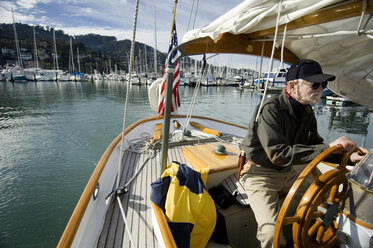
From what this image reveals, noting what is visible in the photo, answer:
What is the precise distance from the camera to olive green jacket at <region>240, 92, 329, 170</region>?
54.6 inches

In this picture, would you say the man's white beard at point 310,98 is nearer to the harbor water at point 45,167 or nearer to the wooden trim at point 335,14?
the wooden trim at point 335,14

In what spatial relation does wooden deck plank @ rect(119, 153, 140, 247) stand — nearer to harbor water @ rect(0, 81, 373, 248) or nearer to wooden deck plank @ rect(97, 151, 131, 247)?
wooden deck plank @ rect(97, 151, 131, 247)

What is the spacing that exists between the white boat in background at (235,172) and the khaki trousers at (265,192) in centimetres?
22

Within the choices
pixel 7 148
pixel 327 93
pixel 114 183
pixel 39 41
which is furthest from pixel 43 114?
pixel 39 41

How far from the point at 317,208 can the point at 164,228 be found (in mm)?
1093

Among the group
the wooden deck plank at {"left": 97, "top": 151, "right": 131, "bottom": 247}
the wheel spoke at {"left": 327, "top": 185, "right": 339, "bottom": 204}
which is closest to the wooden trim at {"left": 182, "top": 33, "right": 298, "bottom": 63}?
the wheel spoke at {"left": 327, "top": 185, "right": 339, "bottom": 204}

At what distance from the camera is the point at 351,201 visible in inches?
46.3

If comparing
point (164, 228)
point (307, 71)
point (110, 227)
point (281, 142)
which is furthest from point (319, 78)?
point (110, 227)

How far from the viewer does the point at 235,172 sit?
2461mm

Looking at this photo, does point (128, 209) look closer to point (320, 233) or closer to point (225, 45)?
point (320, 233)

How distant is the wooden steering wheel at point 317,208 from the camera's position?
1198 mm

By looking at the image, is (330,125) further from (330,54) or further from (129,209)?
(129,209)

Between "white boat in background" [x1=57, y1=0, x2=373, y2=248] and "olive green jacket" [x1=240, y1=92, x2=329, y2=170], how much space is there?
0.17 meters

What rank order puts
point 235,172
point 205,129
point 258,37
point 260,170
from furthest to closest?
point 205,129 < point 235,172 < point 258,37 < point 260,170
